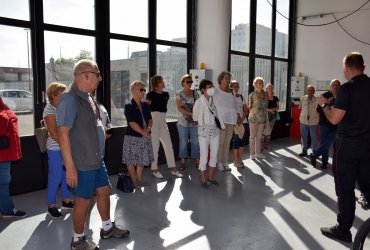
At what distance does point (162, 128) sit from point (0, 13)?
242cm

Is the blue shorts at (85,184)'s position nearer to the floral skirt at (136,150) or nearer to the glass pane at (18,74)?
the floral skirt at (136,150)

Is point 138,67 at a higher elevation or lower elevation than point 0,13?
lower

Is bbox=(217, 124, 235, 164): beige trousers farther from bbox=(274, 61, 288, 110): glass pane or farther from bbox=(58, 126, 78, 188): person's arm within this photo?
bbox=(274, 61, 288, 110): glass pane

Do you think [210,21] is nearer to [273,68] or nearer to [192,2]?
[192,2]

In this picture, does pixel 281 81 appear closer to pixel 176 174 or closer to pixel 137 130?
pixel 176 174

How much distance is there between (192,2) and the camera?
6.37 m

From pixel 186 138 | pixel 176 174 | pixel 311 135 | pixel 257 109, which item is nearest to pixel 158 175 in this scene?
pixel 176 174

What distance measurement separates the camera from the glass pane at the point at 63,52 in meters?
4.44

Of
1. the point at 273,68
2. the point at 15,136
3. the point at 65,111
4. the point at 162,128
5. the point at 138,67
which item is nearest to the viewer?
the point at 65,111

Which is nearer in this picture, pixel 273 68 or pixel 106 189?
pixel 106 189

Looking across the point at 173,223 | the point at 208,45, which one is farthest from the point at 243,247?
the point at 208,45

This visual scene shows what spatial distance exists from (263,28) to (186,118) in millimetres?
4140

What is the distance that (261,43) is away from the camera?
8289 mm

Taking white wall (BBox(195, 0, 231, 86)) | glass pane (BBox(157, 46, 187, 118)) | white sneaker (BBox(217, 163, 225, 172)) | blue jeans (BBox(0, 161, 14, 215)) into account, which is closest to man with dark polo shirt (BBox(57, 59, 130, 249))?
blue jeans (BBox(0, 161, 14, 215))
